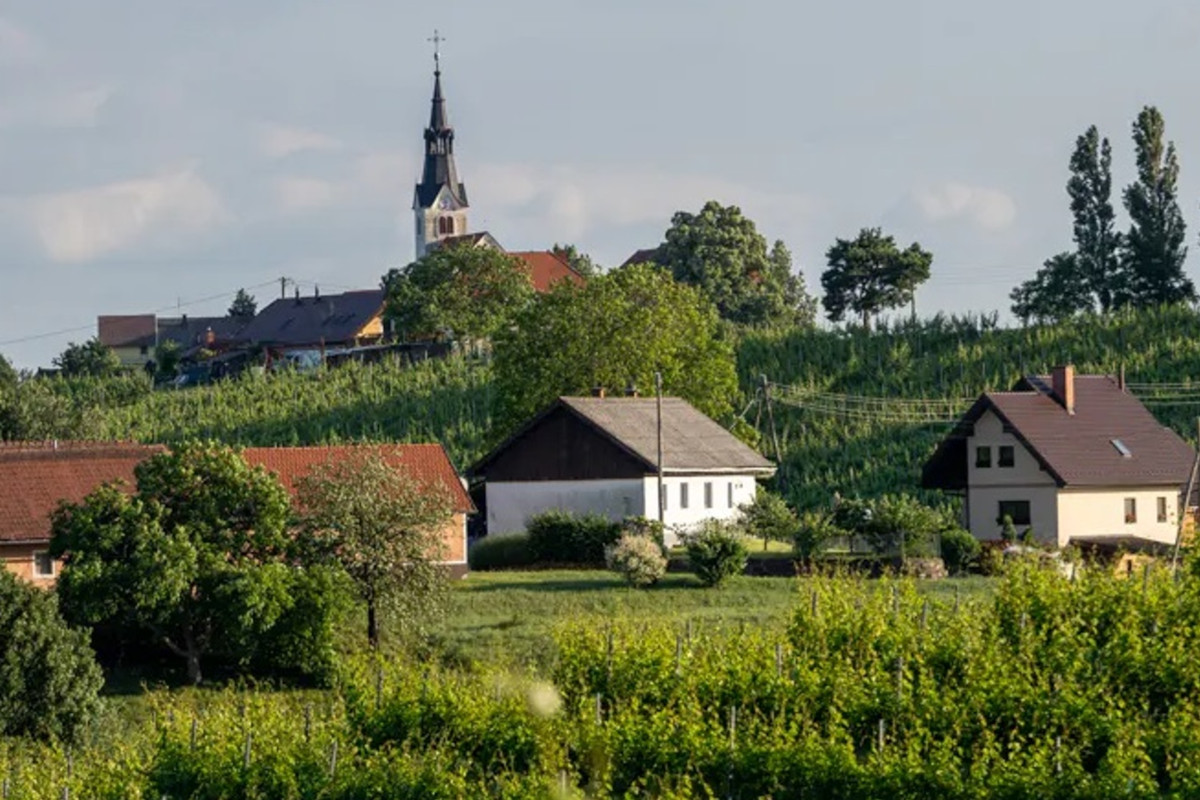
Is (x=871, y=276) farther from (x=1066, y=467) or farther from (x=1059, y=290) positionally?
(x=1066, y=467)

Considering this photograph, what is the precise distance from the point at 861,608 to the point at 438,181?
145624 millimetres

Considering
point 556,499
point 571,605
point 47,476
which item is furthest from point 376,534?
point 556,499

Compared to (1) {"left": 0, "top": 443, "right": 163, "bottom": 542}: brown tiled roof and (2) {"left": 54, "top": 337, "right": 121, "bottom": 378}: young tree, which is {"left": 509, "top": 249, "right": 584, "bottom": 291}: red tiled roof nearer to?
(2) {"left": 54, "top": 337, "right": 121, "bottom": 378}: young tree

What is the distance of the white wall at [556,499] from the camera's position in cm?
7388

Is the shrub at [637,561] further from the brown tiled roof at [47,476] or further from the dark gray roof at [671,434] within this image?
the brown tiled roof at [47,476]

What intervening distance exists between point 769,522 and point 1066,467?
949cm

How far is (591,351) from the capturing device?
81.9 meters

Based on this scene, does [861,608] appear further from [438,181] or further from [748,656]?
[438,181]

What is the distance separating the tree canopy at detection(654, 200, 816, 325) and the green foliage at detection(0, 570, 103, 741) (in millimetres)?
80582

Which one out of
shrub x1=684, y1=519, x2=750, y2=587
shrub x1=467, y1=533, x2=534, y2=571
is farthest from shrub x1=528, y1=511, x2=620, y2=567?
shrub x1=684, y1=519, x2=750, y2=587

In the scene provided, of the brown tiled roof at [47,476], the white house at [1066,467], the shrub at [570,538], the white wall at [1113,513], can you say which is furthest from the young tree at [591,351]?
the brown tiled roof at [47,476]

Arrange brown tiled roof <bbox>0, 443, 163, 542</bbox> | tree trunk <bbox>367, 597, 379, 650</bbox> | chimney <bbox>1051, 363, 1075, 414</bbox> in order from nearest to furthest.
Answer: tree trunk <bbox>367, 597, 379, 650</bbox>, brown tiled roof <bbox>0, 443, 163, 542</bbox>, chimney <bbox>1051, 363, 1075, 414</bbox>

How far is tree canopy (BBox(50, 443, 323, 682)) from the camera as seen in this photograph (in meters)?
54.2

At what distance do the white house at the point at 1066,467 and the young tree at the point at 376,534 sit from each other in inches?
867
